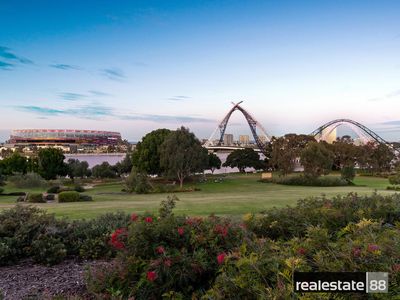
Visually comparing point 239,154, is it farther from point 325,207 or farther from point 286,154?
point 325,207

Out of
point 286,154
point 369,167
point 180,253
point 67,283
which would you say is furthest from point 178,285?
point 369,167

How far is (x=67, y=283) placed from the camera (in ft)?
18.7

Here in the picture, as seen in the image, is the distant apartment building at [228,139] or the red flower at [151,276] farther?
the distant apartment building at [228,139]

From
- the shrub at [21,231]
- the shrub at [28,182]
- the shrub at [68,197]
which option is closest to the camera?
the shrub at [21,231]

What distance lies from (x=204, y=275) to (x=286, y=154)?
156 feet

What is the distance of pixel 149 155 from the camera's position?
174 ft

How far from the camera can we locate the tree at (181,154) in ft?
152

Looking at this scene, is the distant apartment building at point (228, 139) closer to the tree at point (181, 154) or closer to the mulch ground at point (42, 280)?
the tree at point (181, 154)

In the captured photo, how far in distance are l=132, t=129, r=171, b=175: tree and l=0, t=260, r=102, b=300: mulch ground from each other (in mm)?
44378

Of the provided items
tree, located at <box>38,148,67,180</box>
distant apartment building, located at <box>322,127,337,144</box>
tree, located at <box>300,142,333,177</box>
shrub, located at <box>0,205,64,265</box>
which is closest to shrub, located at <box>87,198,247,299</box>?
shrub, located at <box>0,205,64,265</box>

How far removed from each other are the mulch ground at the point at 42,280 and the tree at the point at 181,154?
39.3 metres

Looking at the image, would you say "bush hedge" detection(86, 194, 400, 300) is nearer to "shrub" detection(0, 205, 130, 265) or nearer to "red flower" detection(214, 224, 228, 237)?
"red flower" detection(214, 224, 228, 237)

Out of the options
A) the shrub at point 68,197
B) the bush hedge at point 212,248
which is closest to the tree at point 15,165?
the shrub at point 68,197

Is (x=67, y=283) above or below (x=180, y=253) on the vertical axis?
below
